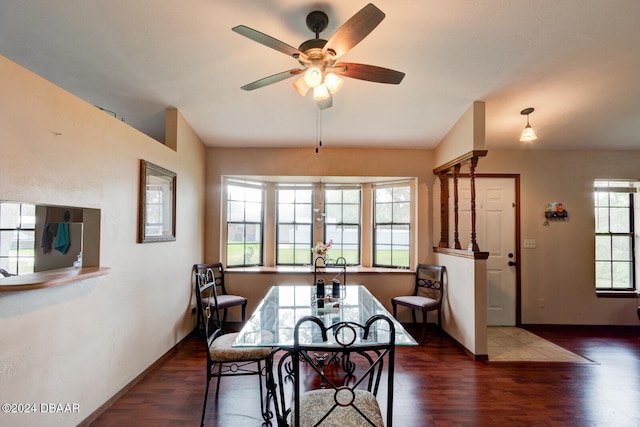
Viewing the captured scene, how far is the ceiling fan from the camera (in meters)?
1.60

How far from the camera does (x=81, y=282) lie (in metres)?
1.98

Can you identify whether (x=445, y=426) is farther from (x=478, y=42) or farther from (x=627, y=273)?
(x=627, y=273)

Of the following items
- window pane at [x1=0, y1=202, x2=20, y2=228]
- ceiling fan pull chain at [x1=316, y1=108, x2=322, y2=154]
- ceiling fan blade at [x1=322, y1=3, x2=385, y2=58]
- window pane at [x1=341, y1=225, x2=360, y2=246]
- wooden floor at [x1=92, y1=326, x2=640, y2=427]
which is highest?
ceiling fan pull chain at [x1=316, y1=108, x2=322, y2=154]

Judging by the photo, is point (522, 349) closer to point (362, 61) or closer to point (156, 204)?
point (362, 61)

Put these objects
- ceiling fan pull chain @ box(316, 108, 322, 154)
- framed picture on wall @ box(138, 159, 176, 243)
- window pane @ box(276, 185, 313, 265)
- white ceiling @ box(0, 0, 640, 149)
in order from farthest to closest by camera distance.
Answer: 1. window pane @ box(276, 185, 313, 265)
2. ceiling fan pull chain @ box(316, 108, 322, 154)
3. framed picture on wall @ box(138, 159, 176, 243)
4. white ceiling @ box(0, 0, 640, 149)

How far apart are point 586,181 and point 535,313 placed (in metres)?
1.92

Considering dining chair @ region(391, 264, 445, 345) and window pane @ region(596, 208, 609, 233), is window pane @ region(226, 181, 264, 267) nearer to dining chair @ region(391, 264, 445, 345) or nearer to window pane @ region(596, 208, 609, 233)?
dining chair @ region(391, 264, 445, 345)

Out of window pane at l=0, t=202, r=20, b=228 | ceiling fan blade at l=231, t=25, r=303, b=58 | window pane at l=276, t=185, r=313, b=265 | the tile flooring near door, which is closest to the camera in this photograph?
ceiling fan blade at l=231, t=25, r=303, b=58

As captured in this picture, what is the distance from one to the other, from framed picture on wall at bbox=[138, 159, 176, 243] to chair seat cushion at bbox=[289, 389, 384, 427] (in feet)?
6.50

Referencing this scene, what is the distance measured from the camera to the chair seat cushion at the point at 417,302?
3523 millimetres

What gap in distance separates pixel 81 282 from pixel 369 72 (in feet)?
7.64

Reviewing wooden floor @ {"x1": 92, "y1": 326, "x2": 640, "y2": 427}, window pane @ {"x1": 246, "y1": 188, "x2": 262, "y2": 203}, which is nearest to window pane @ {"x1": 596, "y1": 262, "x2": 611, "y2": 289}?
wooden floor @ {"x1": 92, "y1": 326, "x2": 640, "y2": 427}

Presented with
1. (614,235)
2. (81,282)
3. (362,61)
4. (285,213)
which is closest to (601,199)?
(614,235)

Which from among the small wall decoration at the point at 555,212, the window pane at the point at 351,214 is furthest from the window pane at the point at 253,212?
the small wall decoration at the point at 555,212
